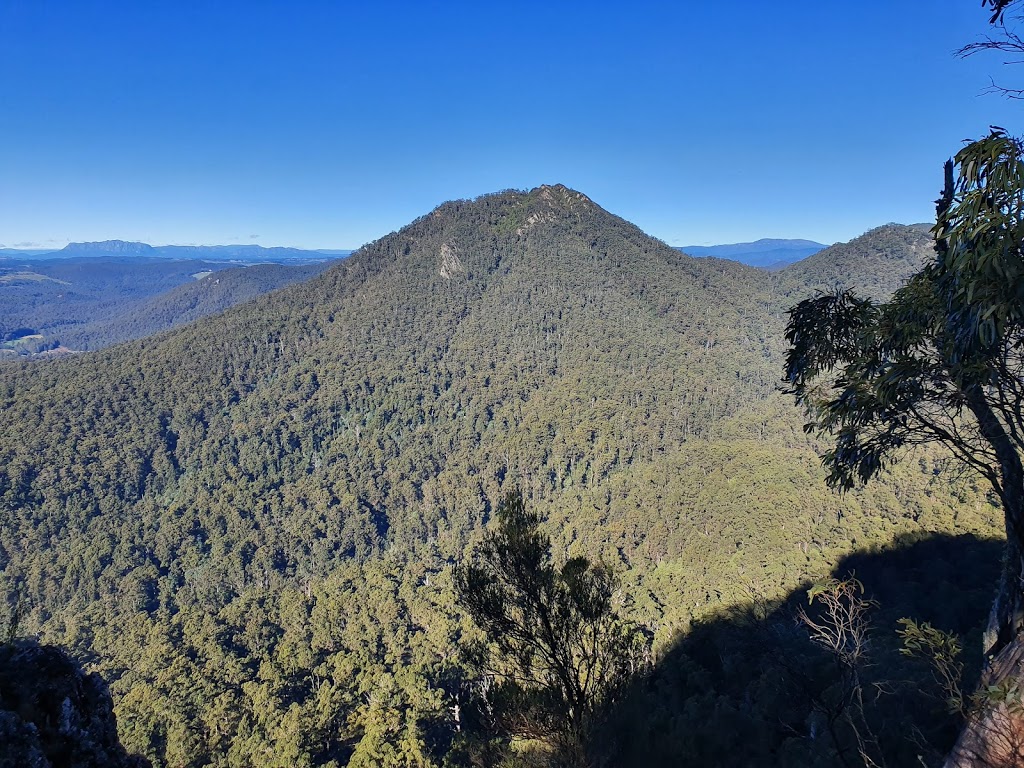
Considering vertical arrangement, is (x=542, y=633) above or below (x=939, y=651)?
below

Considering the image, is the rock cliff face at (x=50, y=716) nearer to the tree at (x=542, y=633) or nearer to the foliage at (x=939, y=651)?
the tree at (x=542, y=633)

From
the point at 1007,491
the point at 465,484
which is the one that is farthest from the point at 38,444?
the point at 1007,491

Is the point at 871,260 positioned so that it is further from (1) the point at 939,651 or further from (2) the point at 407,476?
(1) the point at 939,651

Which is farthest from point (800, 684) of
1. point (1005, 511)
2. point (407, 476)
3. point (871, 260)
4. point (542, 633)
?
point (871, 260)

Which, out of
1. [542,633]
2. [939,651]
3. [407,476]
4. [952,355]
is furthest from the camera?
[407,476]

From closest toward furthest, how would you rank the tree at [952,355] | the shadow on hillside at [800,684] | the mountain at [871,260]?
the tree at [952,355] → the shadow on hillside at [800,684] → the mountain at [871,260]

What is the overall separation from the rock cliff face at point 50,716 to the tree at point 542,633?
13.3 ft

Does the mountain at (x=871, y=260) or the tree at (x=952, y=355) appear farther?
the mountain at (x=871, y=260)

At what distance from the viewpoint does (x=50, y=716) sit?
190 inches

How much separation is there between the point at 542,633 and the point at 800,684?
22.7ft

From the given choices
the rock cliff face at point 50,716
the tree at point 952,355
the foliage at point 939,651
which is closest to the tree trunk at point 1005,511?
the tree at point 952,355

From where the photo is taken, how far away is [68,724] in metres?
4.94

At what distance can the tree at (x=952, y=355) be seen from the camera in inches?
107

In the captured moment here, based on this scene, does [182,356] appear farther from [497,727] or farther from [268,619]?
[497,727]
